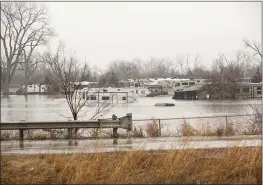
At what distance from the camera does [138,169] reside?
23.5 ft

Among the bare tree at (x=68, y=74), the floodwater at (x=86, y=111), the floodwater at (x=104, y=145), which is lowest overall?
the floodwater at (x=86, y=111)

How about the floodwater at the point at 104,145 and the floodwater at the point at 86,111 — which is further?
the floodwater at the point at 86,111

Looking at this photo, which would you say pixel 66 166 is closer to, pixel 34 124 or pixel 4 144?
pixel 4 144

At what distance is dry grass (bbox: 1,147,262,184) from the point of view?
6566mm

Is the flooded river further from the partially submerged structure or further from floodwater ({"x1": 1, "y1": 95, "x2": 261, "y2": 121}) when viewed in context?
the partially submerged structure

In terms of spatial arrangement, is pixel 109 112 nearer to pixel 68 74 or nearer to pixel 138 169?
pixel 68 74

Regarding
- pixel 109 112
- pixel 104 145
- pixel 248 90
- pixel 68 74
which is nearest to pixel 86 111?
pixel 68 74

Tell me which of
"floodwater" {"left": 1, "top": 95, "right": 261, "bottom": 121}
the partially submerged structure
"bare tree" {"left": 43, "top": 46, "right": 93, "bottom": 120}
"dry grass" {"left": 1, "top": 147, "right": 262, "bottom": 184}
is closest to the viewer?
"dry grass" {"left": 1, "top": 147, "right": 262, "bottom": 184}

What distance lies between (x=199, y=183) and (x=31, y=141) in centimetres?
717

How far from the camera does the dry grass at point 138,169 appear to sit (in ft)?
21.5

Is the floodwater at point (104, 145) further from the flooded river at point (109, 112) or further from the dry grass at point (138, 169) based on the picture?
the flooded river at point (109, 112)

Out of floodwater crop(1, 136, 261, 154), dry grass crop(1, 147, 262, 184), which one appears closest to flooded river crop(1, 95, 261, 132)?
floodwater crop(1, 136, 261, 154)

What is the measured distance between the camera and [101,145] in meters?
10.2

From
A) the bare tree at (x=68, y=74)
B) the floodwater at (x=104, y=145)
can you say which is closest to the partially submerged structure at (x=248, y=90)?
the bare tree at (x=68, y=74)
